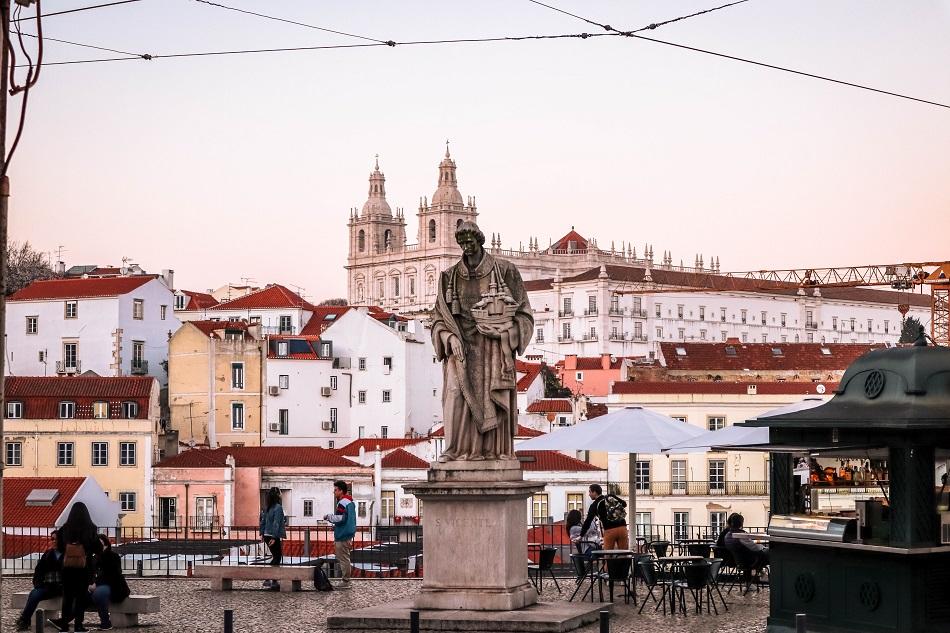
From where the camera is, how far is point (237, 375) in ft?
216

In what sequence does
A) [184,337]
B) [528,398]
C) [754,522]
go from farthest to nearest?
[528,398], [184,337], [754,522]

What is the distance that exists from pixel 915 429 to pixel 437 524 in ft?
12.6

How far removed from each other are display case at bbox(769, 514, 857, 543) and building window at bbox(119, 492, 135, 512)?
146 feet

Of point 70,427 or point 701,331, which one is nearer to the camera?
point 70,427

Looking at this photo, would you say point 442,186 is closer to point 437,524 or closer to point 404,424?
point 404,424

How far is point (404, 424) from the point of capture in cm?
6906

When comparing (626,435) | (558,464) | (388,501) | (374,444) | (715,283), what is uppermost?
(715,283)

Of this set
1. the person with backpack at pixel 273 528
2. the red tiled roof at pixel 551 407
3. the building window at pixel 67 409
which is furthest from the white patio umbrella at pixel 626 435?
the red tiled roof at pixel 551 407

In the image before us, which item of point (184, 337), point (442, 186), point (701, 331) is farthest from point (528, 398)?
point (442, 186)


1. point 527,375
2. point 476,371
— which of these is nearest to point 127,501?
point 527,375

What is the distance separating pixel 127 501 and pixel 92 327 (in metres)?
15.6

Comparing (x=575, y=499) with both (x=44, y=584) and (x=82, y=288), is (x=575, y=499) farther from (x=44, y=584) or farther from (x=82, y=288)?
(x=44, y=584)

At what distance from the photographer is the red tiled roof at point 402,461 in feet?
181

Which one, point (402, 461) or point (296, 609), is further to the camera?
point (402, 461)
